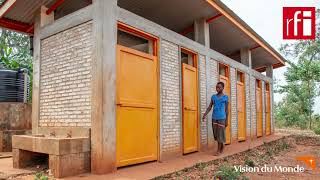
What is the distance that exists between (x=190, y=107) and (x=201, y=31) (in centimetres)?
248

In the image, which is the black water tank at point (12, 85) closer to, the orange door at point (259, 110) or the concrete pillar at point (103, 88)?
the concrete pillar at point (103, 88)

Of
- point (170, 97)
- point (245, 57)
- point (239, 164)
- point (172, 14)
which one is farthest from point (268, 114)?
point (170, 97)

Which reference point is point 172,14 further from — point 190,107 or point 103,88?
point 103,88

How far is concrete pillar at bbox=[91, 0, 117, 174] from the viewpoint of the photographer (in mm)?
5688

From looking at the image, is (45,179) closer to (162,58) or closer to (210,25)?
(162,58)

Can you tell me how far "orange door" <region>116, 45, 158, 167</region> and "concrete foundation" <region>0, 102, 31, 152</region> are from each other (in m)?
4.60

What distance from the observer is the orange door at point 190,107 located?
8352 millimetres

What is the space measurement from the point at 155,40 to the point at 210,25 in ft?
12.0

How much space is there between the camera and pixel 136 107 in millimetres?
6535

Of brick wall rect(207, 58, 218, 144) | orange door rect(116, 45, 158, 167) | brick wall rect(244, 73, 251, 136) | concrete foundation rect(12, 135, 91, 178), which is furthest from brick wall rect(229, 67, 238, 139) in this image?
concrete foundation rect(12, 135, 91, 178)

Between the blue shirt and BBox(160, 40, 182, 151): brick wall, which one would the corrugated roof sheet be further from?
the blue shirt

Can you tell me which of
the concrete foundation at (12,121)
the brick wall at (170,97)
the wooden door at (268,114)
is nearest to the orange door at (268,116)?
the wooden door at (268,114)

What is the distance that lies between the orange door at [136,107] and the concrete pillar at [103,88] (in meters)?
0.21

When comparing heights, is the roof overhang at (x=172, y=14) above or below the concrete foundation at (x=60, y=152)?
above
